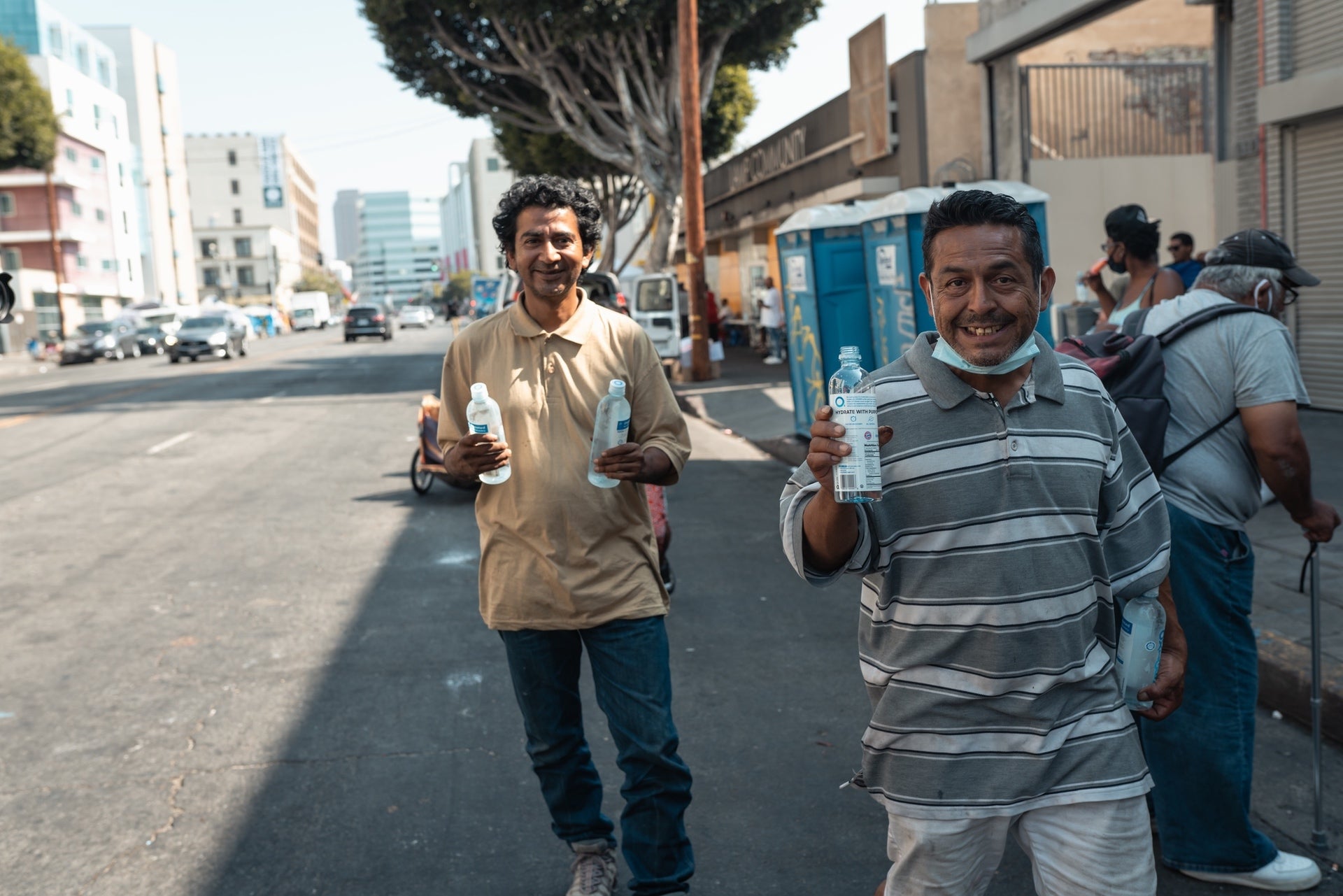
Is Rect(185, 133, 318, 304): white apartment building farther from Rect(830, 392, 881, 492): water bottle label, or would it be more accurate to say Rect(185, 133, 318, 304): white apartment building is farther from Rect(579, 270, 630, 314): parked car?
Rect(830, 392, 881, 492): water bottle label

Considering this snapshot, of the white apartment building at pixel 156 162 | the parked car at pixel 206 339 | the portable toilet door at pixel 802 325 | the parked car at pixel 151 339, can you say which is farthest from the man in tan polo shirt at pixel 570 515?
the white apartment building at pixel 156 162

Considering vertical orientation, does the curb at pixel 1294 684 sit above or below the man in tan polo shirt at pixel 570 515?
below

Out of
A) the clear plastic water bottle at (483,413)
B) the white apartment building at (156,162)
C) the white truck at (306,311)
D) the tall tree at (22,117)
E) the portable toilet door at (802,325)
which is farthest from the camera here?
the white apartment building at (156,162)

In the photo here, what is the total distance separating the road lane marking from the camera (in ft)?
48.8

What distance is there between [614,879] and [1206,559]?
72.7 inches

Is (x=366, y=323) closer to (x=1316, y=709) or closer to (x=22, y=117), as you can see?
(x=22, y=117)

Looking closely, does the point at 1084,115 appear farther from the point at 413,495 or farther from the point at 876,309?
the point at 413,495

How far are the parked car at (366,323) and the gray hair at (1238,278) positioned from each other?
5062 cm

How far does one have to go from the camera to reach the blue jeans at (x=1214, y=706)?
357 centimetres

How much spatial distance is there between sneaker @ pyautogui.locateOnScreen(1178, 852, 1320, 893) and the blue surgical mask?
80.8 inches

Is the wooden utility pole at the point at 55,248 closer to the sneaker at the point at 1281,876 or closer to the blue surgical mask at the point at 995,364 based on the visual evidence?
the sneaker at the point at 1281,876

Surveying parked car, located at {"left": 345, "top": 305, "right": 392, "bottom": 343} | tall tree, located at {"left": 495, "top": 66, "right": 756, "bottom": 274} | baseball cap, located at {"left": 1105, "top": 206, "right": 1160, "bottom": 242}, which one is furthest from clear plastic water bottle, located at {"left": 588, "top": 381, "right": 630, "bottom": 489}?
parked car, located at {"left": 345, "top": 305, "right": 392, "bottom": 343}

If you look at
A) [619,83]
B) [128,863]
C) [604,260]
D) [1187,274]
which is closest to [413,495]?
[1187,274]

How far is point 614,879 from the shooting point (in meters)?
3.61
